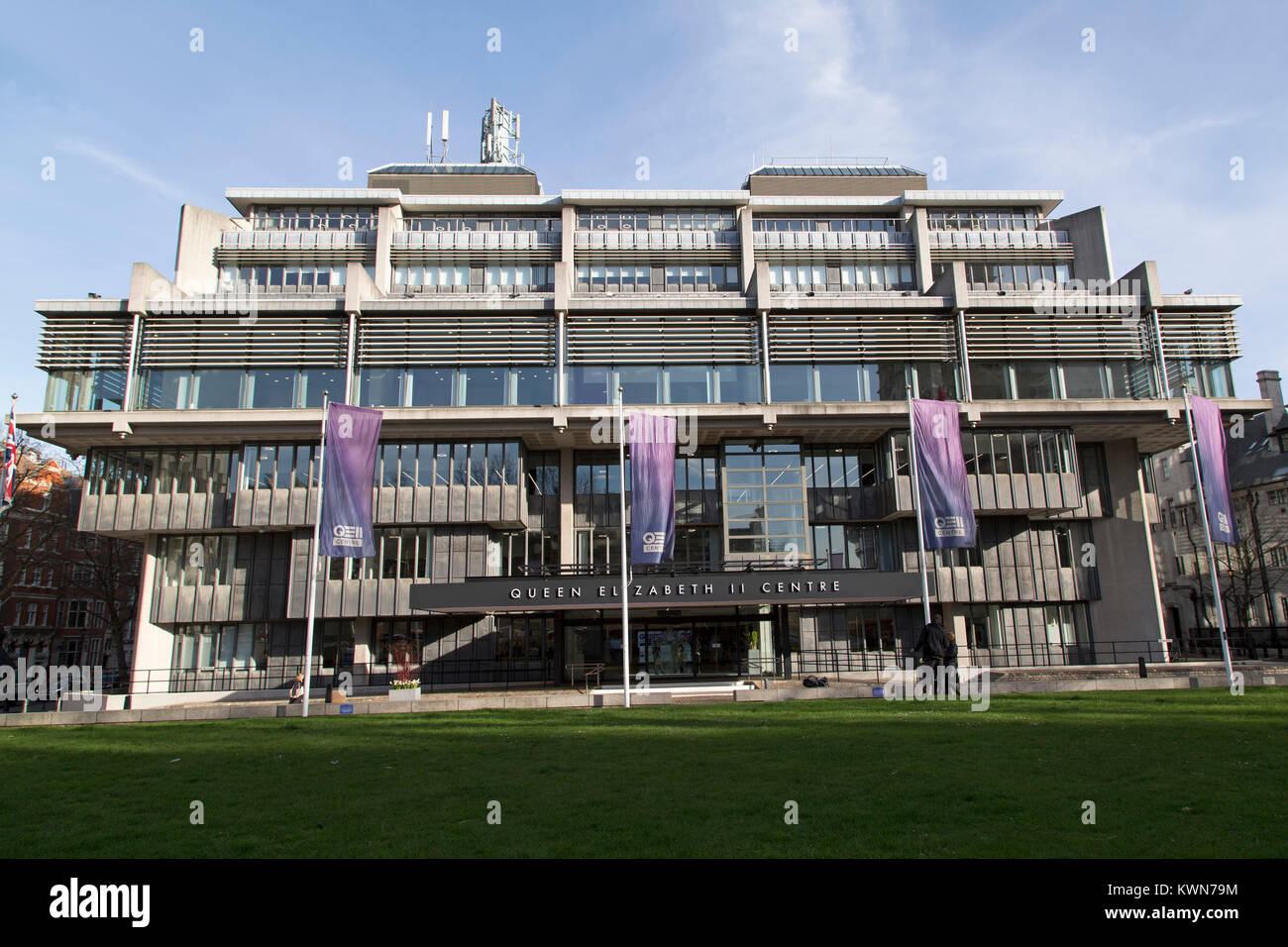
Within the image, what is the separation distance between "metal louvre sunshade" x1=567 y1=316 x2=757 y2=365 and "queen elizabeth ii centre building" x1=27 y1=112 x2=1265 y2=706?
10 centimetres

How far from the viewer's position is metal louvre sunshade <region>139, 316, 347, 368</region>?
121 feet

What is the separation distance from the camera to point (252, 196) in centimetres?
4397

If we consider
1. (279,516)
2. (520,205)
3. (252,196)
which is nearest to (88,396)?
(279,516)

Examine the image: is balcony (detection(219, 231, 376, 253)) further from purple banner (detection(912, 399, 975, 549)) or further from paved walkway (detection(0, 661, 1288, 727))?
purple banner (detection(912, 399, 975, 549))

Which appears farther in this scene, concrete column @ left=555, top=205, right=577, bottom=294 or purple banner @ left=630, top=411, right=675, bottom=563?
concrete column @ left=555, top=205, right=577, bottom=294

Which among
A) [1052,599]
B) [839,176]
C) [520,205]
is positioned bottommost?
[1052,599]

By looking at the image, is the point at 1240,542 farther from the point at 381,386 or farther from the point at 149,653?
the point at 149,653

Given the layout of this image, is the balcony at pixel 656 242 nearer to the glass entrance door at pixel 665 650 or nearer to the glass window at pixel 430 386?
the glass window at pixel 430 386

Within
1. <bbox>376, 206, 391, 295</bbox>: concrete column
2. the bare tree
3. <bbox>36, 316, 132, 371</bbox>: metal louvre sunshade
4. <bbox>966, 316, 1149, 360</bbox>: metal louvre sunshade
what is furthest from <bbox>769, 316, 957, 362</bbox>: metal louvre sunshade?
<bbox>36, 316, 132, 371</bbox>: metal louvre sunshade

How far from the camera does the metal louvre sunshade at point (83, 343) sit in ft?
121

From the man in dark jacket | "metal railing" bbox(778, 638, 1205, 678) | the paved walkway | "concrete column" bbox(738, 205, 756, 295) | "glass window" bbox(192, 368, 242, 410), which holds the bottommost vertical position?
the paved walkway

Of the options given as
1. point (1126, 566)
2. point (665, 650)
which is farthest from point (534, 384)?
point (1126, 566)
